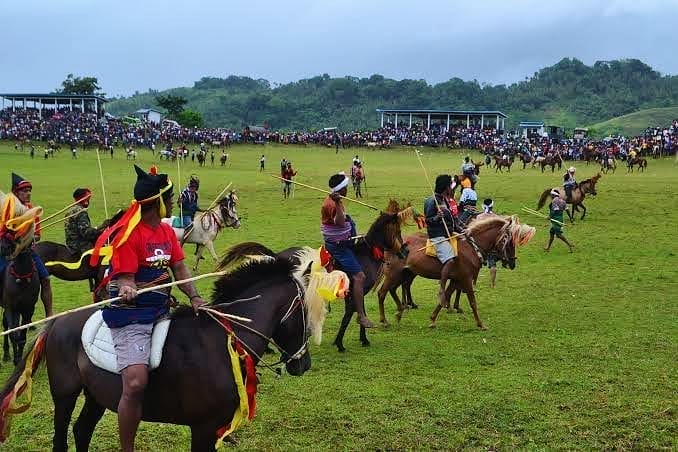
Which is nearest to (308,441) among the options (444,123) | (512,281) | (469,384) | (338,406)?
(338,406)

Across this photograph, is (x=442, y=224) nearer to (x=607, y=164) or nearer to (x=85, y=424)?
(x=85, y=424)

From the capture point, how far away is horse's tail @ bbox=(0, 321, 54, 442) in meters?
5.20

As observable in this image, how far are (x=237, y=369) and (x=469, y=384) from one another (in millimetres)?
3770

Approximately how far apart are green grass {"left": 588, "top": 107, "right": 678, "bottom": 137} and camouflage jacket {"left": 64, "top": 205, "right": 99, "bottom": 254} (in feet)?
278

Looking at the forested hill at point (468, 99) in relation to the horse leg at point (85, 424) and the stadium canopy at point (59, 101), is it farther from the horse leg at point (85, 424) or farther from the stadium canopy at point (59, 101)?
the horse leg at point (85, 424)

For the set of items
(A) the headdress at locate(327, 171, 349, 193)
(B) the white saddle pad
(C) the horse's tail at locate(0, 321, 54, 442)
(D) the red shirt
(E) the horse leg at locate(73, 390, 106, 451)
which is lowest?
(E) the horse leg at locate(73, 390, 106, 451)

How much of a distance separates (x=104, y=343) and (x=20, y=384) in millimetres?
955

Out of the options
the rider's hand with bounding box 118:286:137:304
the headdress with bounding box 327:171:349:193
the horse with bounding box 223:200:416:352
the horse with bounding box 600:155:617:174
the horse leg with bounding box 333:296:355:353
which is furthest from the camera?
the horse with bounding box 600:155:617:174

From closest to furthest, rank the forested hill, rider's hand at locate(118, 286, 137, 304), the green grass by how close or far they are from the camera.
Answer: rider's hand at locate(118, 286, 137, 304) < the green grass < the forested hill

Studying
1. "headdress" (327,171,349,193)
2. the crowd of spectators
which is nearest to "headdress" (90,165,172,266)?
"headdress" (327,171,349,193)

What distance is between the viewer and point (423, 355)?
9.02 m

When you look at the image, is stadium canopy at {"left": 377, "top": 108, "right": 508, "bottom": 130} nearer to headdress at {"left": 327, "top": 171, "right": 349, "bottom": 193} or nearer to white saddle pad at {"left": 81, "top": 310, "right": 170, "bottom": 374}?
headdress at {"left": 327, "top": 171, "right": 349, "bottom": 193}

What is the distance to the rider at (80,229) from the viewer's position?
1014 cm

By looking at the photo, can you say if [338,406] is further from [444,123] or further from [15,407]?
[444,123]
